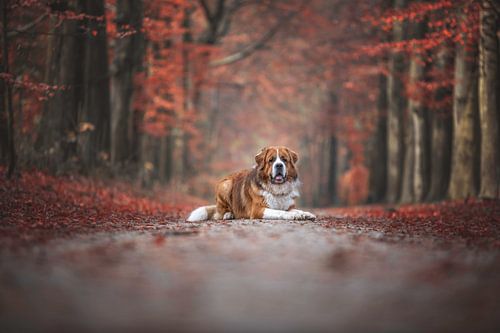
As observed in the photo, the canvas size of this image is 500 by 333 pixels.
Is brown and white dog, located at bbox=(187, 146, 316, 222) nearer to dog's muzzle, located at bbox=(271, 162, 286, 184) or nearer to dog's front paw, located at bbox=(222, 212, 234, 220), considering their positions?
dog's muzzle, located at bbox=(271, 162, 286, 184)

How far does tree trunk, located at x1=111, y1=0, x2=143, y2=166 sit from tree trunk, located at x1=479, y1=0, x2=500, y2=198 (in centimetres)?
1084

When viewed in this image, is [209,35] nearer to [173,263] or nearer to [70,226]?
[70,226]

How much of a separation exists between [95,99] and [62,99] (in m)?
1.63

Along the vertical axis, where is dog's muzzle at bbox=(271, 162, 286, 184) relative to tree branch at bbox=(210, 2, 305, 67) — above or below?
below

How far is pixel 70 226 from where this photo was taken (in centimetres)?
899

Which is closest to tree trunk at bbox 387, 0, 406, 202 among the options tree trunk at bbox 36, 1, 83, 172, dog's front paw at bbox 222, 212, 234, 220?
tree trunk at bbox 36, 1, 83, 172

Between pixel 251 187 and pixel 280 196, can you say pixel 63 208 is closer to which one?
pixel 251 187

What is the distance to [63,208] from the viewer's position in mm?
11852

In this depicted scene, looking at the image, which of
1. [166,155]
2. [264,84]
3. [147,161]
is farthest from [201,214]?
[264,84]

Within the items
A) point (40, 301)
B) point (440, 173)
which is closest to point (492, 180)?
point (440, 173)

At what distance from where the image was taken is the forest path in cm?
395

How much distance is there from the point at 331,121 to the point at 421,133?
15.4 metres

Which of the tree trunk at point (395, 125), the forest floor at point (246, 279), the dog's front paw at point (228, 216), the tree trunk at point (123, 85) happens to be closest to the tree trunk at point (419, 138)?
the tree trunk at point (395, 125)

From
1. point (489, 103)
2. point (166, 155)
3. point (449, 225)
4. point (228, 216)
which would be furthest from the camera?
point (166, 155)
